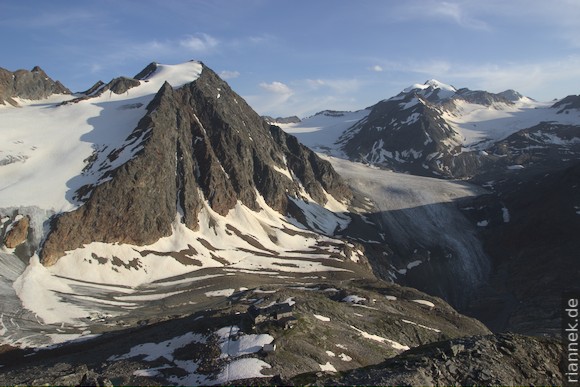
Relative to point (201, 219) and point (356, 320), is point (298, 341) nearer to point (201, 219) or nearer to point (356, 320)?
point (356, 320)

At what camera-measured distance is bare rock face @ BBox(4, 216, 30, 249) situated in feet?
398

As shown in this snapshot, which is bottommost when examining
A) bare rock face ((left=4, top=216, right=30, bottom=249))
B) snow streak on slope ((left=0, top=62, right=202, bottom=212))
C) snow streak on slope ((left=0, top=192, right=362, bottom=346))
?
snow streak on slope ((left=0, top=192, right=362, bottom=346))

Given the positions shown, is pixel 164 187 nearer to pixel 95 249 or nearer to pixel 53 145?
pixel 95 249

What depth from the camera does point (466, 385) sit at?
41.5m

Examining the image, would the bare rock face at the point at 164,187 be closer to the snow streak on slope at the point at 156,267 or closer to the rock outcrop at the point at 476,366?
the snow streak on slope at the point at 156,267

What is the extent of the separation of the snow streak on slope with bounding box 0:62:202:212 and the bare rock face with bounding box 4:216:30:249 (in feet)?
25.7

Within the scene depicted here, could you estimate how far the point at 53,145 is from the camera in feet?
546

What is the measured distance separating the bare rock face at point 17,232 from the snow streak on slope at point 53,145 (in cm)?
785

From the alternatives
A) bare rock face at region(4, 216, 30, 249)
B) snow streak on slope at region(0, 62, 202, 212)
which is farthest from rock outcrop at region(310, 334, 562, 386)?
snow streak on slope at region(0, 62, 202, 212)

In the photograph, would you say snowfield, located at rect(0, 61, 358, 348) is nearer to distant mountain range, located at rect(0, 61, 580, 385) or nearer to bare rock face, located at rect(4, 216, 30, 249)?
distant mountain range, located at rect(0, 61, 580, 385)

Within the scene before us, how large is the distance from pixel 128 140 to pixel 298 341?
420 feet

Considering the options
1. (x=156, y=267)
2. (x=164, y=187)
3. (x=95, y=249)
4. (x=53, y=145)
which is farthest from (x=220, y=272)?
(x=53, y=145)

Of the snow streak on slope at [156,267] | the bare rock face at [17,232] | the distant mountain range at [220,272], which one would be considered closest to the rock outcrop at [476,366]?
the distant mountain range at [220,272]

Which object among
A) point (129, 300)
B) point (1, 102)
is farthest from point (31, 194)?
point (1, 102)
